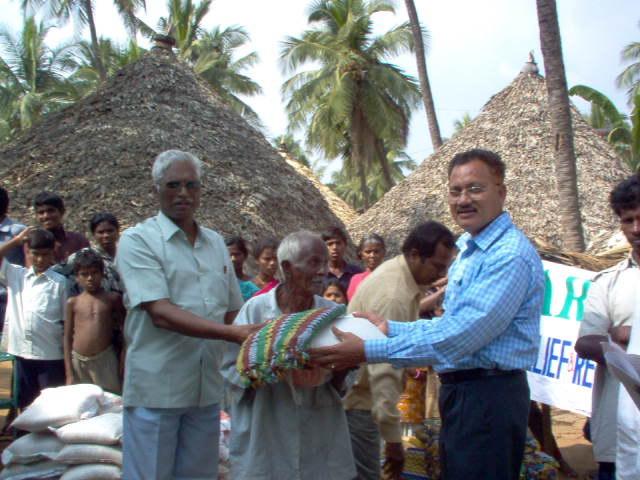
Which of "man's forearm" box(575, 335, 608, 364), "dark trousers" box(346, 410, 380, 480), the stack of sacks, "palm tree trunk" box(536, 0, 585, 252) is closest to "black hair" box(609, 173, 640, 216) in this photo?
"man's forearm" box(575, 335, 608, 364)

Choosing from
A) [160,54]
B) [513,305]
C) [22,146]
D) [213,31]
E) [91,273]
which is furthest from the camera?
[213,31]

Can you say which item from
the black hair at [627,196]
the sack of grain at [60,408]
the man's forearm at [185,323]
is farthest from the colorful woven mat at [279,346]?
the sack of grain at [60,408]

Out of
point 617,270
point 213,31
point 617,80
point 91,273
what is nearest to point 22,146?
point 91,273

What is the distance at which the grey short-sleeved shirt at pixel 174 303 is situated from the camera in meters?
3.10

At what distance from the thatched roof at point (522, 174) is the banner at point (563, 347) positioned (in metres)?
9.80

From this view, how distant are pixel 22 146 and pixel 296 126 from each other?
1789cm

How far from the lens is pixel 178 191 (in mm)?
3215

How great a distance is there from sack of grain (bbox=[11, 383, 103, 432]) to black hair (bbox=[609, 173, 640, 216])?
11.4ft

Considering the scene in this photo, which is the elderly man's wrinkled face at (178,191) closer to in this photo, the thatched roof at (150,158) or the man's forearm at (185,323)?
the man's forearm at (185,323)

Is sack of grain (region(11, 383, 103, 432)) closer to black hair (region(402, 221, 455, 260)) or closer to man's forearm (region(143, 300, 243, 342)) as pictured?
man's forearm (region(143, 300, 243, 342))

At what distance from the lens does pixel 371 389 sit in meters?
3.44

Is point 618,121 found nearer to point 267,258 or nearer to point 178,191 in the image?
point 267,258

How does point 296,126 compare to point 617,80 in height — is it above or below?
below

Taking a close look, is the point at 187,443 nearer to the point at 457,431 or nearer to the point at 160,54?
the point at 457,431
